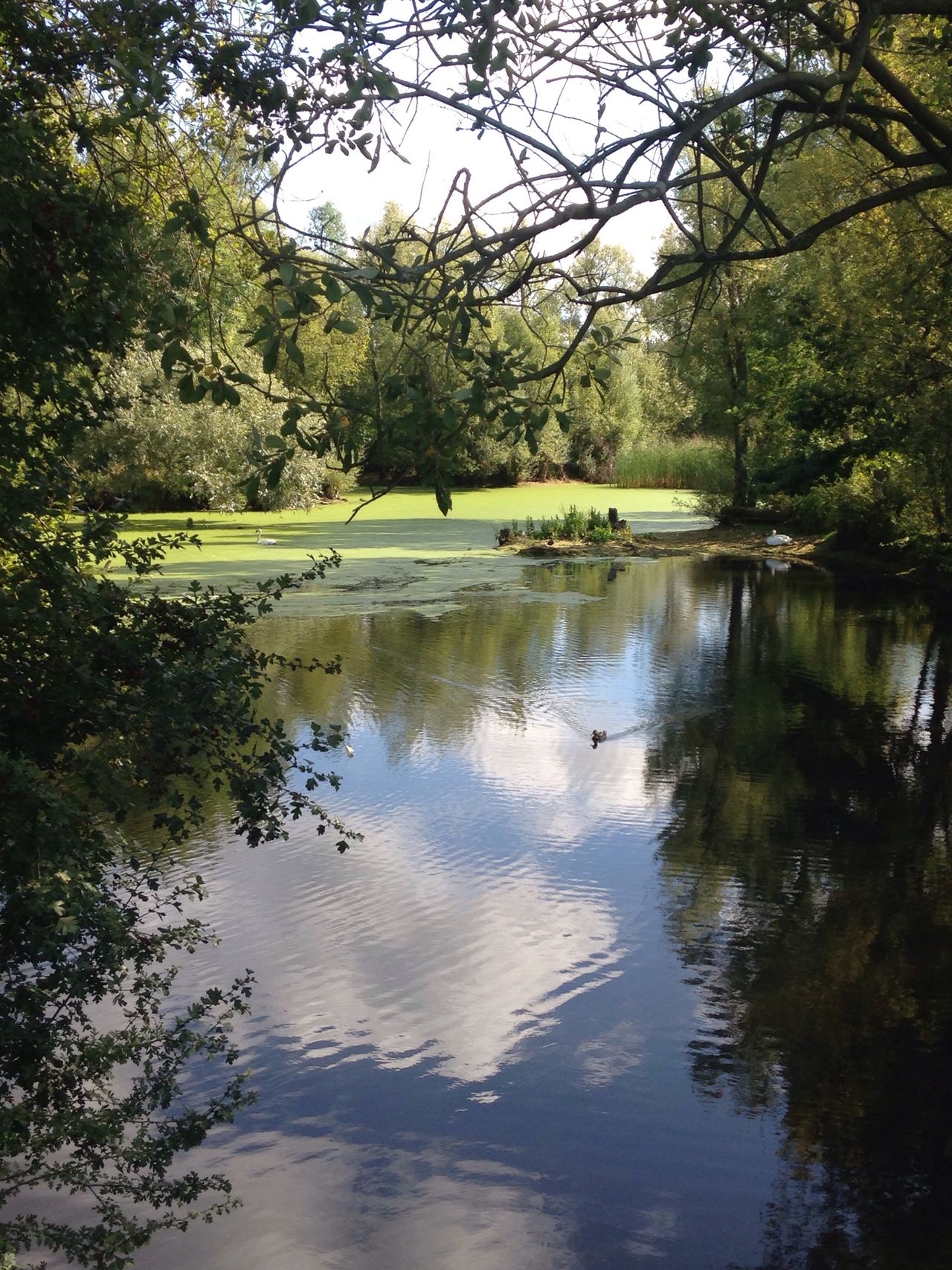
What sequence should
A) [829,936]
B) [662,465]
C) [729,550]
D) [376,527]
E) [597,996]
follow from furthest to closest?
[662,465] < [376,527] < [729,550] < [829,936] < [597,996]

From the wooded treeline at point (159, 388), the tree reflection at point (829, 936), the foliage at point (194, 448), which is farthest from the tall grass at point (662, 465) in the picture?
the wooded treeline at point (159, 388)

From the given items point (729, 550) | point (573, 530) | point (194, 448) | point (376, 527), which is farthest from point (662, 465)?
point (194, 448)

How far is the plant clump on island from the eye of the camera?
21.8 m

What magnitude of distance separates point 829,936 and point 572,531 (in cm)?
1693

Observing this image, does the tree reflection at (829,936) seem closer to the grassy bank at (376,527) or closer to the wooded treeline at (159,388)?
the wooded treeline at (159,388)

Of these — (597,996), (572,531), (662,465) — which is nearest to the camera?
(597,996)

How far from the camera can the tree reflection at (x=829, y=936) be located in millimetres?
3900

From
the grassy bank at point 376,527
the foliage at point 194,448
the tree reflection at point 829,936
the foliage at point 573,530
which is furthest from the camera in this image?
the foliage at point 573,530

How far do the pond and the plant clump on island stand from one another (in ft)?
39.0

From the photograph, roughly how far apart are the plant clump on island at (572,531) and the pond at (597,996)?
39.0ft

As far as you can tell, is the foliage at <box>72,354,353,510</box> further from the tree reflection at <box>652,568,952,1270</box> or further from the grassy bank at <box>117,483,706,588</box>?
the tree reflection at <box>652,568,952,1270</box>

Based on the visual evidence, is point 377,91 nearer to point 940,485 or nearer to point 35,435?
point 35,435

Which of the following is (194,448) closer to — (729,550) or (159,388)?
(729,550)

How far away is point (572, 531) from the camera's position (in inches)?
878
